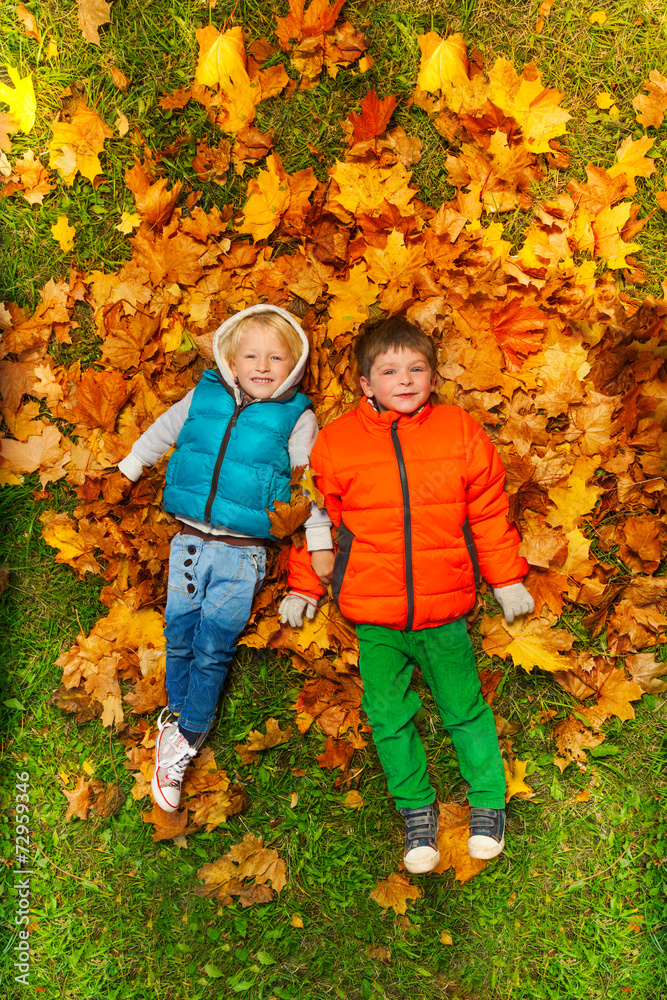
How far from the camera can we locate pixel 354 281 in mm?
3250

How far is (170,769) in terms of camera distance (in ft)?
10.2

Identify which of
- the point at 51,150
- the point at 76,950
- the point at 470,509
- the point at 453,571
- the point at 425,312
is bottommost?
the point at 76,950

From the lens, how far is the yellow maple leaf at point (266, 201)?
10.9ft

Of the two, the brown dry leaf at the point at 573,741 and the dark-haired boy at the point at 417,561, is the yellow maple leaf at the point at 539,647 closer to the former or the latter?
the dark-haired boy at the point at 417,561

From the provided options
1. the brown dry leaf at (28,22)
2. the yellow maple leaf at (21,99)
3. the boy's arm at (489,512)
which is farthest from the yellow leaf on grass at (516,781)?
the brown dry leaf at (28,22)

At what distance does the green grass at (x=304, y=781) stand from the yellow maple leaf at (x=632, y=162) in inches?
2.4

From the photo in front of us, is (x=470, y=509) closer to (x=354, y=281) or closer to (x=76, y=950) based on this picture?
(x=354, y=281)

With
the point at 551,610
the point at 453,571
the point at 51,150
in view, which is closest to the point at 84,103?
the point at 51,150

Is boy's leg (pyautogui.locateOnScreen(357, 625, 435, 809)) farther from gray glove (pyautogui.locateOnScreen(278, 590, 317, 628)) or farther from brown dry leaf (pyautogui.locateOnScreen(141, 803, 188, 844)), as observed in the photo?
brown dry leaf (pyautogui.locateOnScreen(141, 803, 188, 844))

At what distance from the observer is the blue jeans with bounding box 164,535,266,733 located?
3088mm

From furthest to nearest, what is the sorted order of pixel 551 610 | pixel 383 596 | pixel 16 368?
pixel 16 368 < pixel 551 610 < pixel 383 596

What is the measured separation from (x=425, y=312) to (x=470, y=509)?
1024 mm

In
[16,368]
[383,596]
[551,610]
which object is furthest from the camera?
[16,368]

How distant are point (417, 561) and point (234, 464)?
0.96m
